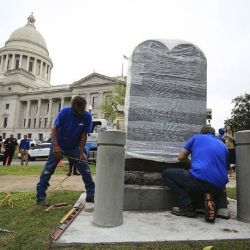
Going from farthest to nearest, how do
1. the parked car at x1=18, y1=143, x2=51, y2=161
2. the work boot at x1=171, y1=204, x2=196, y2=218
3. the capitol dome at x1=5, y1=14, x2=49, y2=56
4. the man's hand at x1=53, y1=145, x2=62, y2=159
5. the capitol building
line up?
the capitol dome at x1=5, y1=14, x2=49, y2=56, the capitol building, the parked car at x1=18, y1=143, x2=51, y2=161, the man's hand at x1=53, y1=145, x2=62, y2=159, the work boot at x1=171, y1=204, x2=196, y2=218

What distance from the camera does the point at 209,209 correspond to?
13.3 ft

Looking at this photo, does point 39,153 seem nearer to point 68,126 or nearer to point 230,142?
point 230,142

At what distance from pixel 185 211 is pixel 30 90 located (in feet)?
261

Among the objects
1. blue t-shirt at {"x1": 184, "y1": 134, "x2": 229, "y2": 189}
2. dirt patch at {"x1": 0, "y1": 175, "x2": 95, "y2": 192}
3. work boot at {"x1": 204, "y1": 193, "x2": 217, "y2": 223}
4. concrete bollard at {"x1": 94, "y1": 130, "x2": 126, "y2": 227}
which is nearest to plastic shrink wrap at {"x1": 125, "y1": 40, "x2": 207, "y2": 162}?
blue t-shirt at {"x1": 184, "y1": 134, "x2": 229, "y2": 189}

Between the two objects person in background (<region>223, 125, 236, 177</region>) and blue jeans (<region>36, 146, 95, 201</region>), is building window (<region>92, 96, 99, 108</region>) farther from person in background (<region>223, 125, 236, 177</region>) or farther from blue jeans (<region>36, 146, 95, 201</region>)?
blue jeans (<region>36, 146, 95, 201</region>)

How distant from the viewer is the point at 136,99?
17.1 feet

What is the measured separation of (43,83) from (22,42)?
12558 mm

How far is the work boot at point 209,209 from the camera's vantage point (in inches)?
157

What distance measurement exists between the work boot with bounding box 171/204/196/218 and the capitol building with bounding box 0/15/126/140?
62.3m

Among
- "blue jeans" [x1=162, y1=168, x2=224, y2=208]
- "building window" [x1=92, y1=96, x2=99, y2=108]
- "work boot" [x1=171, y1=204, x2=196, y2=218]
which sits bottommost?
"work boot" [x1=171, y1=204, x2=196, y2=218]

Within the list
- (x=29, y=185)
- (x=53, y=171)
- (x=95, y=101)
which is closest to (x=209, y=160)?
(x=53, y=171)

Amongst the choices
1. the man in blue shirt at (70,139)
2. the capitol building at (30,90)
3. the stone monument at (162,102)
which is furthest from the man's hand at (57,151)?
the capitol building at (30,90)

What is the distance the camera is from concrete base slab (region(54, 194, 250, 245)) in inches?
128

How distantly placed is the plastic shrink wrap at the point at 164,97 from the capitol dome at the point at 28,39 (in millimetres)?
85666
